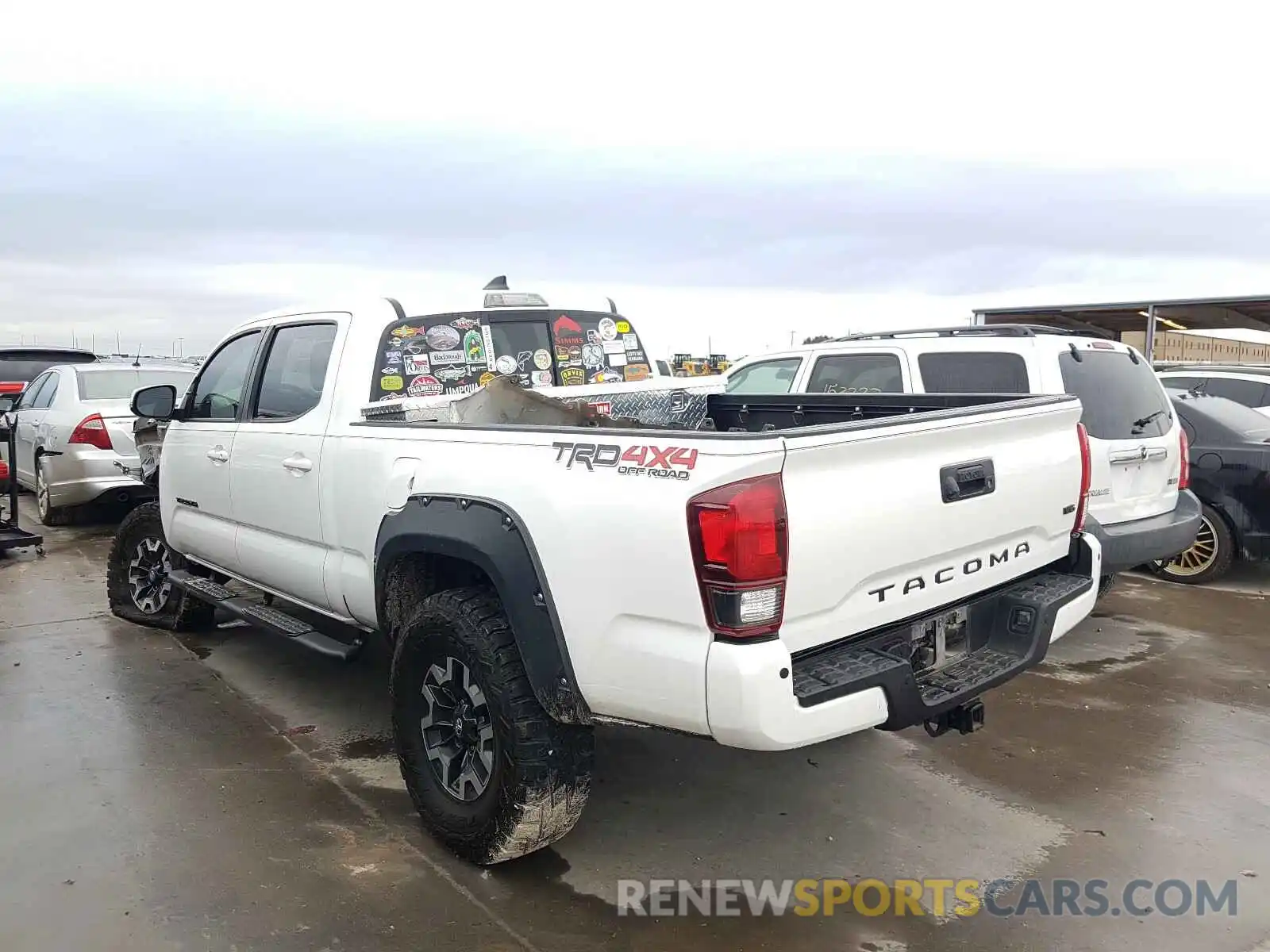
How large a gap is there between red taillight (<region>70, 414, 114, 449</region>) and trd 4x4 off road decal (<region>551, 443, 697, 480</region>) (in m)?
7.61

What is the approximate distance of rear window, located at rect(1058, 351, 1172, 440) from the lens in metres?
5.73

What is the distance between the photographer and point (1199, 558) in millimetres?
7461

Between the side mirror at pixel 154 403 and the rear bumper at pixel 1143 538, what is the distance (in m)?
5.10

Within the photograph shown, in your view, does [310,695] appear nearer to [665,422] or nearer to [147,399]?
[147,399]

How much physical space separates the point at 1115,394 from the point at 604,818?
4086mm

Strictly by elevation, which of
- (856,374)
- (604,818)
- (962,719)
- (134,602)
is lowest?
(604,818)

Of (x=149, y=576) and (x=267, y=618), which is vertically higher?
(x=267, y=618)

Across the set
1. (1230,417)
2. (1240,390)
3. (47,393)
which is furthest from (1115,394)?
(47,393)

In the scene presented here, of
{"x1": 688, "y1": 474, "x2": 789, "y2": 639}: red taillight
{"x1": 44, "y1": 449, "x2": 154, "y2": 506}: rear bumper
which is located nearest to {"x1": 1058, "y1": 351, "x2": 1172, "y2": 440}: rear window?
{"x1": 688, "y1": 474, "x2": 789, "y2": 639}: red taillight

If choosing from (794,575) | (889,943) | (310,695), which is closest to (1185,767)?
(889,943)

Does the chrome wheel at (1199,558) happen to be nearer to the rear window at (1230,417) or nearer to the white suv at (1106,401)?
the rear window at (1230,417)

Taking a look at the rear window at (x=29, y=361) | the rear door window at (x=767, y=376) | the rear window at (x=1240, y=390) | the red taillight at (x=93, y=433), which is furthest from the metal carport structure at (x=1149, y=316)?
the rear window at (x=29, y=361)

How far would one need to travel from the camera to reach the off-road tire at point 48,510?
9594 millimetres

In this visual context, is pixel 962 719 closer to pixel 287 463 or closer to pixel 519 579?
pixel 519 579
